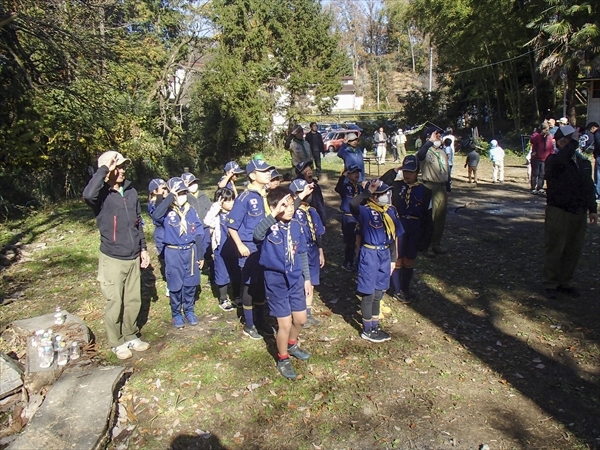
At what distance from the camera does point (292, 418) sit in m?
4.31

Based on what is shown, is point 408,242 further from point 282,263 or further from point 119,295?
point 119,295

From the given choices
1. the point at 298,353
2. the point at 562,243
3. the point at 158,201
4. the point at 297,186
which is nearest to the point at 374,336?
the point at 298,353

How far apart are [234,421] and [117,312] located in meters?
1.78

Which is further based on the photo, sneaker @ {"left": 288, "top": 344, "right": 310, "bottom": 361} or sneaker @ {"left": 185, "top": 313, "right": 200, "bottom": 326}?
sneaker @ {"left": 185, "top": 313, "right": 200, "bottom": 326}

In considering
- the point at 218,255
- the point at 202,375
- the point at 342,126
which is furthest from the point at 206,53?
the point at 202,375

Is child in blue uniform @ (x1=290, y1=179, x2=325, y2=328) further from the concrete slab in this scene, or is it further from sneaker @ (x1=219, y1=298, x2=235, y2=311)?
the concrete slab

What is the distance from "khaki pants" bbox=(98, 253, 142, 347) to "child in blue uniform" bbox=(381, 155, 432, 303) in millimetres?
3232

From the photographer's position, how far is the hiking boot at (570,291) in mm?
6574

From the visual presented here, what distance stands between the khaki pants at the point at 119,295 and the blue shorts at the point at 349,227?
3.30m

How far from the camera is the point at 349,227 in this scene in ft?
24.6

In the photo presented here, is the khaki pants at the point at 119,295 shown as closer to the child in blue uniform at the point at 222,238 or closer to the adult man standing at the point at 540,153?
the child in blue uniform at the point at 222,238

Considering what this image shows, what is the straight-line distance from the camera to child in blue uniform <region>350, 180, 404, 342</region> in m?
5.35

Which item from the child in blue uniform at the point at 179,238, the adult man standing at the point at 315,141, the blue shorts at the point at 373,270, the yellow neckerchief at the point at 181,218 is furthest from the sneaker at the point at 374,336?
the adult man standing at the point at 315,141

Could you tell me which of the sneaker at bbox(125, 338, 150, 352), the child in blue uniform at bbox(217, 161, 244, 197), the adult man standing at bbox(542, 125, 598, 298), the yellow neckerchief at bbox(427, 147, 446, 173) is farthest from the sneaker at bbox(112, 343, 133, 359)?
the yellow neckerchief at bbox(427, 147, 446, 173)
